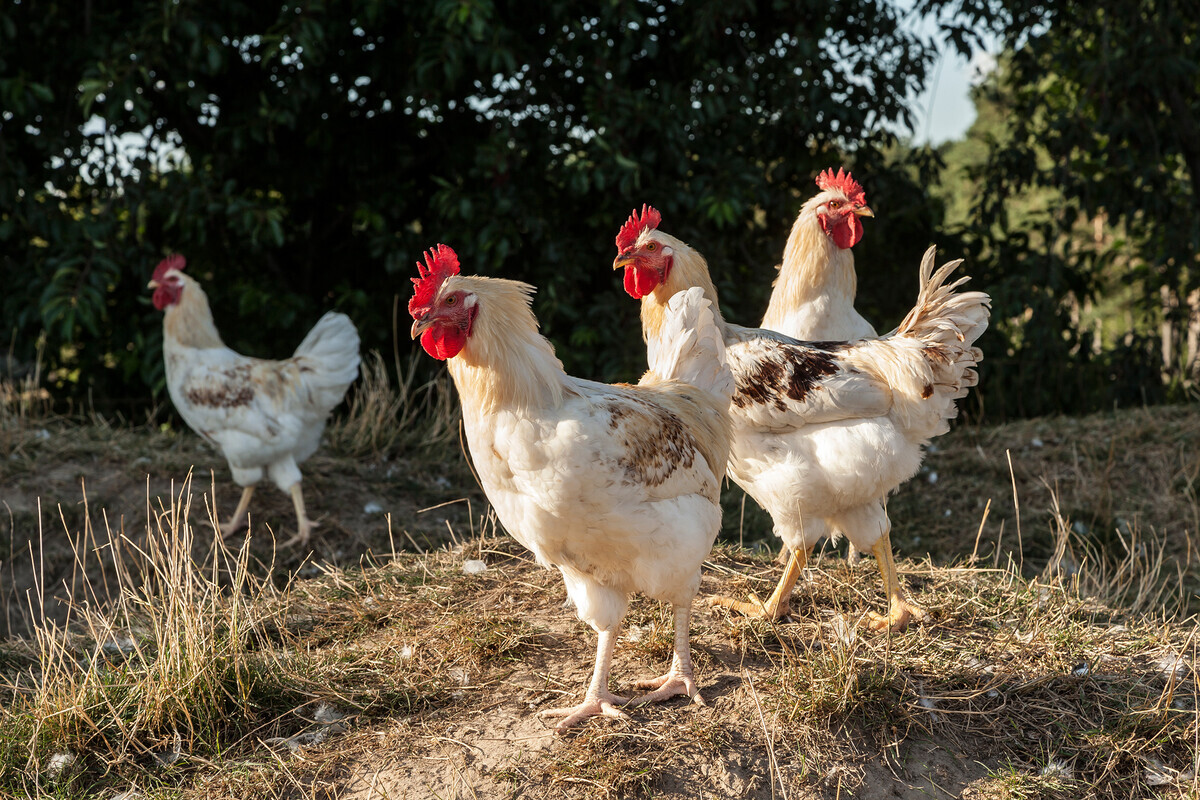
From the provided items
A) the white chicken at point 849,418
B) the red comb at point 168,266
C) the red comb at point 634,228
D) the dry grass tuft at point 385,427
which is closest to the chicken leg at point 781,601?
the white chicken at point 849,418

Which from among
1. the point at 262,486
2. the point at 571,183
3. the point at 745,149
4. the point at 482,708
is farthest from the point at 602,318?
the point at 482,708

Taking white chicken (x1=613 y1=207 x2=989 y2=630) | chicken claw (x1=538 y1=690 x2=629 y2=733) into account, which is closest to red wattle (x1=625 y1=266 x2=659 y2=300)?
white chicken (x1=613 y1=207 x2=989 y2=630)

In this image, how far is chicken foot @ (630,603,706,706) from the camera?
3408 mm

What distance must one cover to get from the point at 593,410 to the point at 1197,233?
7.54 metres

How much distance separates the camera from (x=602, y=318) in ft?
26.1

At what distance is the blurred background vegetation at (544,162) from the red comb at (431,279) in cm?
389

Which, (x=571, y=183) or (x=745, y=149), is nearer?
(x=571, y=183)

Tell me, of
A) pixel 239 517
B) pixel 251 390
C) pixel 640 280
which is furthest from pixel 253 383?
pixel 640 280

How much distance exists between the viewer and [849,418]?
12.9ft

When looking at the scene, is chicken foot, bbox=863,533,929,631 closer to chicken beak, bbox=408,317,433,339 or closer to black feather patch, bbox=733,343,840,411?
black feather patch, bbox=733,343,840,411

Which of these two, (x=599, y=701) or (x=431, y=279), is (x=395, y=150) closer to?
(x=431, y=279)

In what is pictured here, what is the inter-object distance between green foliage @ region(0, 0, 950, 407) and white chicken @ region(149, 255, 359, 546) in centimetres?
75

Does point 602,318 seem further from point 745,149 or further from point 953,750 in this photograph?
point 953,750

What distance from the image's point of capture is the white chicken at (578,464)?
2.98 meters
